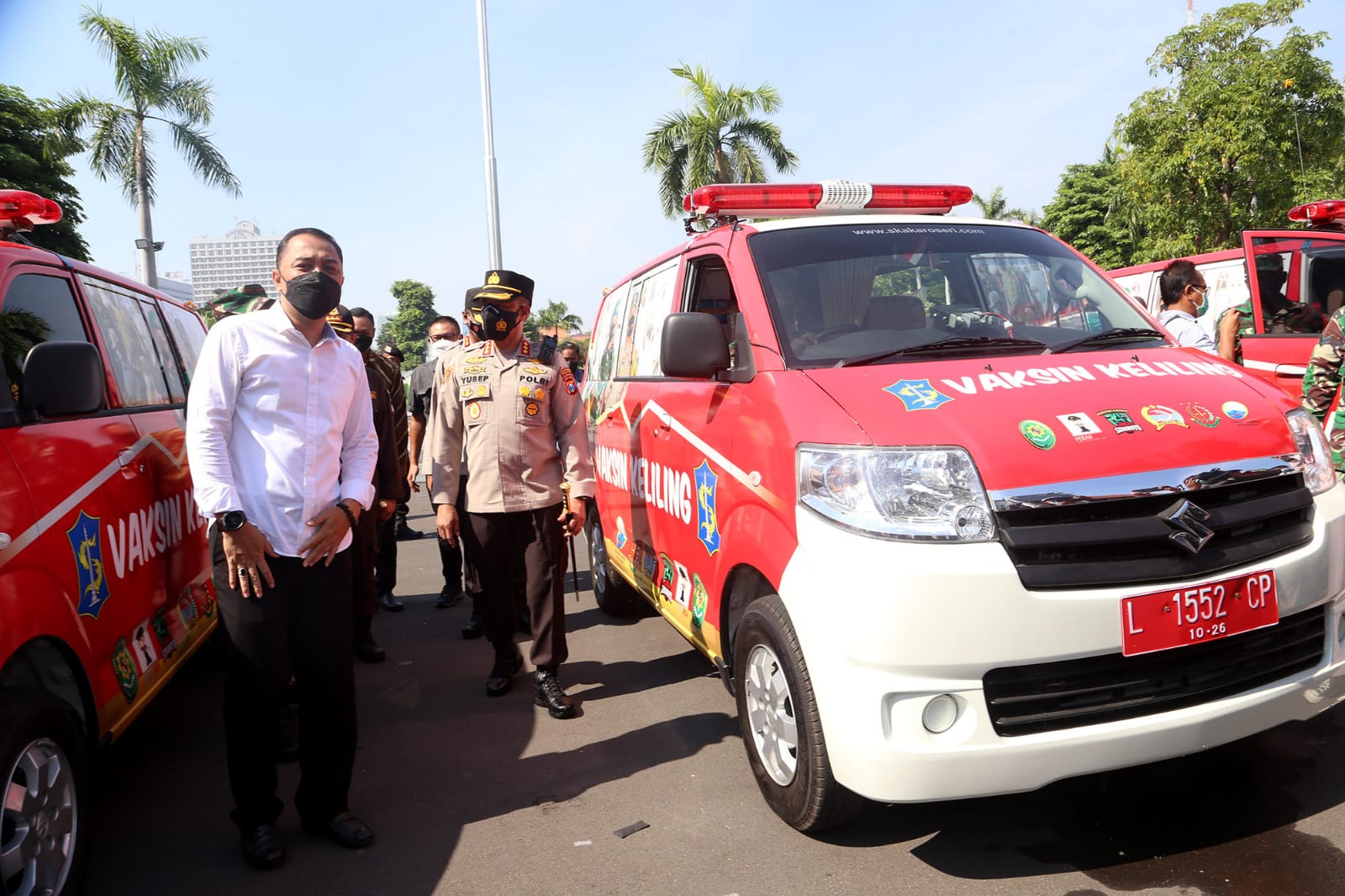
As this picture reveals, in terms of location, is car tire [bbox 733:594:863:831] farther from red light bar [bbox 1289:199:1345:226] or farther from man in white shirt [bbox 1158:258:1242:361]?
red light bar [bbox 1289:199:1345:226]

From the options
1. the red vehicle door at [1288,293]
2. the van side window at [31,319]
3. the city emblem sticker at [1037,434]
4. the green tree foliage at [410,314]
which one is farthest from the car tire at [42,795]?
the green tree foliage at [410,314]

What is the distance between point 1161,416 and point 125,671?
349 cm

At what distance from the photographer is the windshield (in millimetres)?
3270

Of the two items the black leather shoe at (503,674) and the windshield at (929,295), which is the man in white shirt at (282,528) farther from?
the windshield at (929,295)

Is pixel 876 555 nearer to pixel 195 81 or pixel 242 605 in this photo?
pixel 242 605

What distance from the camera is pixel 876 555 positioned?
8.17 ft

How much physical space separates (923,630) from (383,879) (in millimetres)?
1886

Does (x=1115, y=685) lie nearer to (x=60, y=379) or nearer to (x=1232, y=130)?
(x=60, y=379)

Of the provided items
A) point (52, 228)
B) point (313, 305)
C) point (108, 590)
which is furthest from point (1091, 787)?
point (52, 228)

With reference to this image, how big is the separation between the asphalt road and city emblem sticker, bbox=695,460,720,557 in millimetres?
900

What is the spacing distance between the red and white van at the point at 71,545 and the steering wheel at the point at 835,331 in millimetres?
2306

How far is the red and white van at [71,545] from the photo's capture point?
2520 mm

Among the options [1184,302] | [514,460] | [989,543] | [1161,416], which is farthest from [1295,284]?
[989,543]

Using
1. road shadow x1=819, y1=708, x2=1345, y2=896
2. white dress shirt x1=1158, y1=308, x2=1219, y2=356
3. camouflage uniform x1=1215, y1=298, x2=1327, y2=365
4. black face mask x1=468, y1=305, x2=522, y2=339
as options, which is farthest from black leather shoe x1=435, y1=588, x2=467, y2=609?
camouflage uniform x1=1215, y1=298, x2=1327, y2=365
